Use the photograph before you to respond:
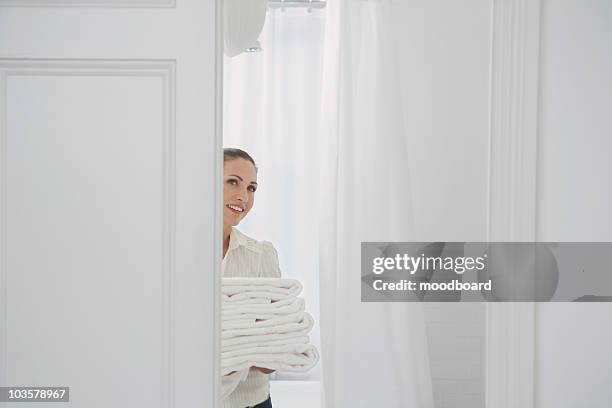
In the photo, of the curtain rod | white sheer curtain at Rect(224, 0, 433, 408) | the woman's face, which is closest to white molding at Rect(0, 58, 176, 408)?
white sheer curtain at Rect(224, 0, 433, 408)

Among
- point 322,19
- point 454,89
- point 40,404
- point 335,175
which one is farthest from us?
point 322,19

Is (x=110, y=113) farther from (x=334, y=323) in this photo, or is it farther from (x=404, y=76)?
(x=404, y=76)

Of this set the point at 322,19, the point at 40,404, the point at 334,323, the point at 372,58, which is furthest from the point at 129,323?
the point at 322,19

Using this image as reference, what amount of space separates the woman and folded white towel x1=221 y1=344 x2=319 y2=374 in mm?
387

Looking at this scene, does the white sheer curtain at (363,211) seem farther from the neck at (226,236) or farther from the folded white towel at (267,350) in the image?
the neck at (226,236)

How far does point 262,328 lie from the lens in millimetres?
1295

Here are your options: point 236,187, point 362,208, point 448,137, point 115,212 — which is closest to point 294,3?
point 236,187

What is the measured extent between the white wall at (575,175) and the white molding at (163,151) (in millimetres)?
662

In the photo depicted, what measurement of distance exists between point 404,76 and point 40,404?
3.96ft

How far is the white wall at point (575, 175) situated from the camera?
105 centimetres

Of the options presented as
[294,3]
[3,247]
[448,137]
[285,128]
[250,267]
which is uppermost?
[294,3]

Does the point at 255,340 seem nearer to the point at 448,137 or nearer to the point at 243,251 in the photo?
the point at 243,251

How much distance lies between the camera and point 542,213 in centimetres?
107

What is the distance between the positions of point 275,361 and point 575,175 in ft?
2.37
